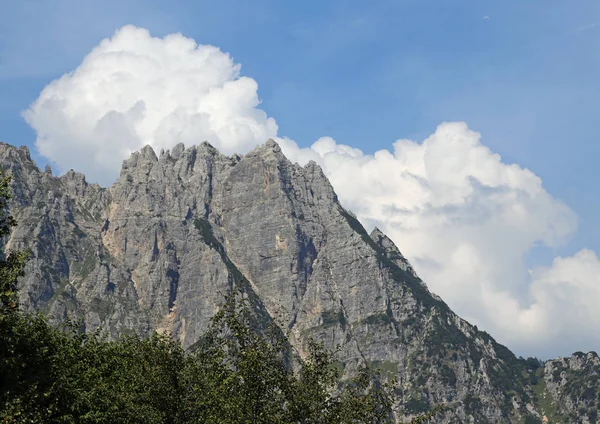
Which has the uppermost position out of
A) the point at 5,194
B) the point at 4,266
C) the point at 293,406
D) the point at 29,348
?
the point at 5,194

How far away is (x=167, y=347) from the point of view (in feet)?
236

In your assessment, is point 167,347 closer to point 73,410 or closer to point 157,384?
point 157,384

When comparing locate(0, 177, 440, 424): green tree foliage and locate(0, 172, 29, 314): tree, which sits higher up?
locate(0, 172, 29, 314): tree

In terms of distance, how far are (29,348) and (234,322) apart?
59.9 feet

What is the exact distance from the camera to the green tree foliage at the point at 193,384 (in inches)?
2154

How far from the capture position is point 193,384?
67.8 meters

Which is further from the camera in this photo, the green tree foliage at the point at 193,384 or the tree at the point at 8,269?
the tree at the point at 8,269

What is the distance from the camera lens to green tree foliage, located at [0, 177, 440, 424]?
2154 inches

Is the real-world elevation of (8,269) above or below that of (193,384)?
above

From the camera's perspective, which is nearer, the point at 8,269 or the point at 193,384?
the point at 8,269

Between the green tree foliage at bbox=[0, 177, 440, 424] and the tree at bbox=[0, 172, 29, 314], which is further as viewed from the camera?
the tree at bbox=[0, 172, 29, 314]

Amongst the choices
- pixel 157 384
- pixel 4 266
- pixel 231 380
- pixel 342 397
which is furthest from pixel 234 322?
pixel 4 266

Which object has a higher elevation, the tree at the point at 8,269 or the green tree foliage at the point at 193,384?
the tree at the point at 8,269

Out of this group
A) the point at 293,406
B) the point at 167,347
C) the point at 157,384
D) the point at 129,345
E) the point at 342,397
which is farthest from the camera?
the point at 129,345
